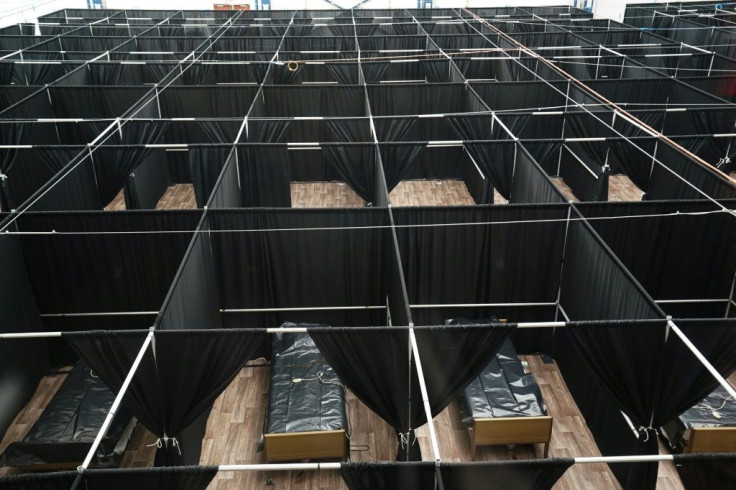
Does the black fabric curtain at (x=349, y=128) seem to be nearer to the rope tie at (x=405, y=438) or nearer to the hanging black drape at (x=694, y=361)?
the rope tie at (x=405, y=438)

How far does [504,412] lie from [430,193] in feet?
24.9

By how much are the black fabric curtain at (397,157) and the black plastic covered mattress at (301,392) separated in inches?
144

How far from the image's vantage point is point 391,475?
4.14 metres

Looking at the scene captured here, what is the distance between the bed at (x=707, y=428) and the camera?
6586 mm

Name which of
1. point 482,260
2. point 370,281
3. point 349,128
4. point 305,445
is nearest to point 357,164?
point 349,128

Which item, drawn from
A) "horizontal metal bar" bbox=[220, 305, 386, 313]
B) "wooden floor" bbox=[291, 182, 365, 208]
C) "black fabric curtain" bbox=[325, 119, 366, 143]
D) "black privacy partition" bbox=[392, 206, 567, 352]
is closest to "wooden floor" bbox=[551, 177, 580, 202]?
"wooden floor" bbox=[291, 182, 365, 208]

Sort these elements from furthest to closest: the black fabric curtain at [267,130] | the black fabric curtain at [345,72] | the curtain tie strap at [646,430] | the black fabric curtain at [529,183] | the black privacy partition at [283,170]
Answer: the black fabric curtain at [345,72]
the black fabric curtain at [267,130]
the black privacy partition at [283,170]
the black fabric curtain at [529,183]
the curtain tie strap at [646,430]

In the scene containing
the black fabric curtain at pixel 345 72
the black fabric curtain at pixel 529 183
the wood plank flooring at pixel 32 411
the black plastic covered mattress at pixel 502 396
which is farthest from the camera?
the black fabric curtain at pixel 345 72

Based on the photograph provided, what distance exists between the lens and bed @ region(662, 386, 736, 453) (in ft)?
21.6

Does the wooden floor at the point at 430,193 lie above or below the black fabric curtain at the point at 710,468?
below

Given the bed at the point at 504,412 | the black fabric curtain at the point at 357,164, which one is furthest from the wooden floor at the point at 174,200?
the bed at the point at 504,412

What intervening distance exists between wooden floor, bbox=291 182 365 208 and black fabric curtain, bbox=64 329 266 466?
7.71m

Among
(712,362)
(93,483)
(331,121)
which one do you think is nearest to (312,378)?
(93,483)

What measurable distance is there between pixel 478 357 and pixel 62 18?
27.8 m
